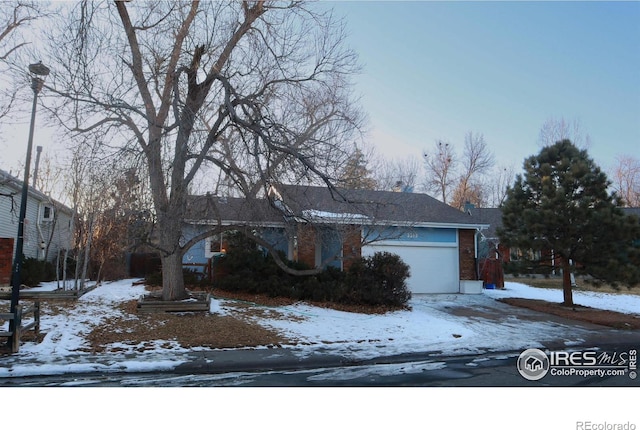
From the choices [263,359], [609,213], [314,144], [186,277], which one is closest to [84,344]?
[263,359]

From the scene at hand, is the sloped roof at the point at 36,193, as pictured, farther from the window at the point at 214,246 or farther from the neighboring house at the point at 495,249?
the neighboring house at the point at 495,249

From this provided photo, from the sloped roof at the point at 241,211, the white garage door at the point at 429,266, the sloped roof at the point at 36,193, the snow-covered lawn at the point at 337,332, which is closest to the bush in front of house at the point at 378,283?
the snow-covered lawn at the point at 337,332

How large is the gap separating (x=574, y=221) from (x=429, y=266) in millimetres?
6071

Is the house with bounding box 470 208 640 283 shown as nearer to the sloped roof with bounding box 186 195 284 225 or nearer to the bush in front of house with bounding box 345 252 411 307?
the bush in front of house with bounding box 345 252 411 307

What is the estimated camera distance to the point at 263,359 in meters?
8.54

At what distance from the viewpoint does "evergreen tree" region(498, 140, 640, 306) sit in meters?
15.3

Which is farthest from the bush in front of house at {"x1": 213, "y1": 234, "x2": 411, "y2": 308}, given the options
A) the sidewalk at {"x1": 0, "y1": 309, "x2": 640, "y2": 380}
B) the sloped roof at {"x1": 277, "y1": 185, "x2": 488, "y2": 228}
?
the sidewalk at {"x1": 0, "y1": 309, "x2": 640, "y2": 380}

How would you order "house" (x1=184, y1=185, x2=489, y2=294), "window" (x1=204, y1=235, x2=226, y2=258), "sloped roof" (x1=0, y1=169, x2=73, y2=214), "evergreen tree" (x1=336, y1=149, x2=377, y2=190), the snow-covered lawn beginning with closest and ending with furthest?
the snow-covered lawn
"evergreen tree" (x1=336, y1=149, x2=377, y2=190)
"sloped roof" (x1=0, y1=169, x2=73, y2=214)
"house" (x1=184, y1=185, x2=489, y2=294)
"window" (x1=204, y1=235, x2=226, y2=258)

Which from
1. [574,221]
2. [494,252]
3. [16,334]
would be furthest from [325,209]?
[494,252]

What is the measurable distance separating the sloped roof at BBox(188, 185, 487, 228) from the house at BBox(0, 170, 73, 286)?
751 cm

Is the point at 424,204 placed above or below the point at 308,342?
above

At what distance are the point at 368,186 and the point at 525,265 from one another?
6.62 meters

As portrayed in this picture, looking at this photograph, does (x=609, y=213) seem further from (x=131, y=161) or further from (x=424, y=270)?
(x=131, y=161)

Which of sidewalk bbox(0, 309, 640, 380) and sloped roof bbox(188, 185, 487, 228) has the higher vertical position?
sloped roof bbox(188, 185, 487, 228)
